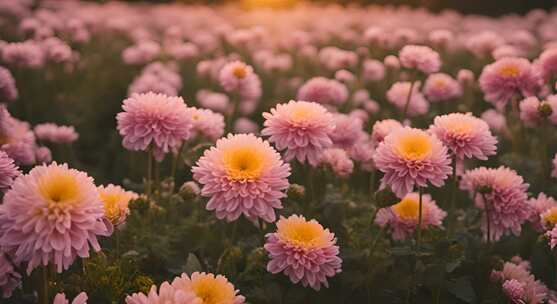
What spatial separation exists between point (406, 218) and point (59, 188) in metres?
1.27

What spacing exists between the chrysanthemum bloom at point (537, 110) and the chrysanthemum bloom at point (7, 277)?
2121 mm

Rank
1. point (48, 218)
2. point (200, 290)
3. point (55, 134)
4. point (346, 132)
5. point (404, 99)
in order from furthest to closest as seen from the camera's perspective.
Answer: point (404, 99), point (55, 134), point (346, 132), point (200, 290), point (48, 218)

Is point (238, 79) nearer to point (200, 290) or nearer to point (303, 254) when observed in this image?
point (303, 254)

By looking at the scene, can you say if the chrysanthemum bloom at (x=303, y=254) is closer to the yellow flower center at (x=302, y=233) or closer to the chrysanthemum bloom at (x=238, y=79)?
the yellow flower center at (x=302, y=233)

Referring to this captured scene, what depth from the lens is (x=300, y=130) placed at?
198cm

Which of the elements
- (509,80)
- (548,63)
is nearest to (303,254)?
(509,80)

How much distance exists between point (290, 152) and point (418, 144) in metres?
0.43

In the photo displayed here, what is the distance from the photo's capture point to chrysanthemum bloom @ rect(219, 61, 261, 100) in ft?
9.41

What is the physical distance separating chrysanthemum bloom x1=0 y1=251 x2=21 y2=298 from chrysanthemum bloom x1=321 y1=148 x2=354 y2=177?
4.23 feet

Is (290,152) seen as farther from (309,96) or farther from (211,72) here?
(211,72)

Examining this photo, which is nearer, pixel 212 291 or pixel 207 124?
pixel 212 291

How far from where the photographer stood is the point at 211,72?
4.84 meters

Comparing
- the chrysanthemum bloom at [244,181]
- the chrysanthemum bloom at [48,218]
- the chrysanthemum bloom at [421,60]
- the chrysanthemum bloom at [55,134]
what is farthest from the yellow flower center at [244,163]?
the chrysanthemum bloom at [55,134]

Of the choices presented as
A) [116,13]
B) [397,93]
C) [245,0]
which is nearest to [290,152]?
[397,93]
